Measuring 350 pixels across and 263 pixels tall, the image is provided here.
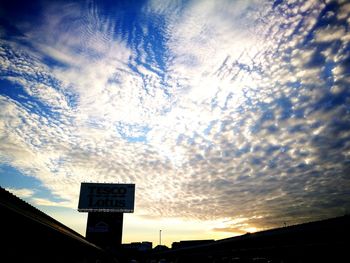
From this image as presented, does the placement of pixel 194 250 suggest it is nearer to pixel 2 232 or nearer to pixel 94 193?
pixel 94 193

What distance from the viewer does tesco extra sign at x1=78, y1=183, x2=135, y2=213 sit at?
39.6m

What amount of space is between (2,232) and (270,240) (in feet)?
40.6

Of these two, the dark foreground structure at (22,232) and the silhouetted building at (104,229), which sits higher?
the silhouetted building at (104,229)

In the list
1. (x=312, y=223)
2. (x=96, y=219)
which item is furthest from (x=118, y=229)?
(x=312, y=223)

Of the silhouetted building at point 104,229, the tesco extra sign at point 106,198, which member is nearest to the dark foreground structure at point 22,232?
the silhouetted building at point 104,229

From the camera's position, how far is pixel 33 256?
961 centimetres

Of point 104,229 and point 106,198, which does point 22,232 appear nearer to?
point 104,229

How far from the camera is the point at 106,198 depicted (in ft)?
133

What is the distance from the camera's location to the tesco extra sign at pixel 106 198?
3956cm

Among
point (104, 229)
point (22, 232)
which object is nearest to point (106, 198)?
point (104, 229)

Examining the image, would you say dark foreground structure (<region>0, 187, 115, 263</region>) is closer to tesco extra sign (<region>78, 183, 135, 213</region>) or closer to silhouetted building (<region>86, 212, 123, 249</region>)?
silhouetted building (<region>86, 212, 123, 249</region>)

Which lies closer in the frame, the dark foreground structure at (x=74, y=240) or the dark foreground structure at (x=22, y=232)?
the dark foreground structure at (x=22, y=232)

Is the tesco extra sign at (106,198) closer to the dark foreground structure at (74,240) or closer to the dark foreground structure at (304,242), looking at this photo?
the dark foreground structure at (74,240)

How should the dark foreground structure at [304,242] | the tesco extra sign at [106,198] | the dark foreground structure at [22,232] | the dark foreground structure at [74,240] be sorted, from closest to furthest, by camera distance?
the dark foreground structure at [22,232] → the dark foreground structure at [74,240] → the dark foreground structure at [304,242] → the tesco extra sign at [106,198]
